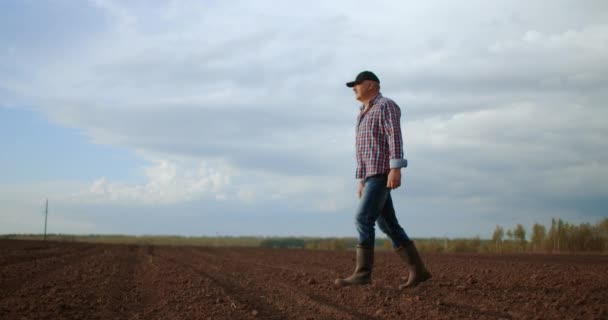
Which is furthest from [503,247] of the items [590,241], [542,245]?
[590,241]

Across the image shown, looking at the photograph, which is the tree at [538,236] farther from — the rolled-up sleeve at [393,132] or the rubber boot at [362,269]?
the rolled-up sleeve at [393,132]

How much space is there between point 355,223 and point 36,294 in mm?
3626

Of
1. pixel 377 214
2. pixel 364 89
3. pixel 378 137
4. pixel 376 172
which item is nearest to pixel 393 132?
pixel 378 137

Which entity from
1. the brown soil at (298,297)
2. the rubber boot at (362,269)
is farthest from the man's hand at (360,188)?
the brown soil at (298,297)

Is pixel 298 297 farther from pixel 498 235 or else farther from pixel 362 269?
pixel 498 235

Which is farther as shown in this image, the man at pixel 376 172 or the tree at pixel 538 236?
the tree at pixel 538 236

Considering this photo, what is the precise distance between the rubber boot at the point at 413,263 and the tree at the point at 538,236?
12.0 m

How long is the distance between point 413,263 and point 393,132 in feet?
5.07

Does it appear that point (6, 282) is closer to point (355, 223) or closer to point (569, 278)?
point (355, 223)

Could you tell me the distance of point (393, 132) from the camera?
6.11m

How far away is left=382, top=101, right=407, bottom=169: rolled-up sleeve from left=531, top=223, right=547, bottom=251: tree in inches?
501

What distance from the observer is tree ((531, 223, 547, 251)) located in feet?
56.5

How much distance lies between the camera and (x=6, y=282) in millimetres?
7789

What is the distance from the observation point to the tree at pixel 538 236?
17234 millimetres
